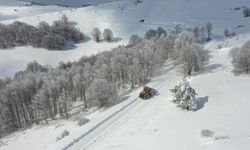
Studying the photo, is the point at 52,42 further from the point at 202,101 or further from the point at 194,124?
the point at 194,124

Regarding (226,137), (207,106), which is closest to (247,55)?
(207,106)

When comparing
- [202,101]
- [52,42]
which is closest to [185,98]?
[202,101]

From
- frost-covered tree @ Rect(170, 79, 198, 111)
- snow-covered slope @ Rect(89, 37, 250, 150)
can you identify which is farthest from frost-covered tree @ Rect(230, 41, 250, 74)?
frost-covered tree @ Rect(170, 79, 198, 111)

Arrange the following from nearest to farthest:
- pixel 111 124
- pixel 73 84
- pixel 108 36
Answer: pixel 111 124 < pixel 73 84 < pixel 108 36

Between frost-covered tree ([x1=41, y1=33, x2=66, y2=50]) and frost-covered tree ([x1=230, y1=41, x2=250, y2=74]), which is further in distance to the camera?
frost-covered tree ([x1=41, y1=33, x2=66, y2=50])

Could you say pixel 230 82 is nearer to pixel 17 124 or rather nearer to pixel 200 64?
pixel 200 64

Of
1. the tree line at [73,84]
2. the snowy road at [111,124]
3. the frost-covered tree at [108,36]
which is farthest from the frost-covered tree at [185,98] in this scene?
the frost-covered tree at [108,36]

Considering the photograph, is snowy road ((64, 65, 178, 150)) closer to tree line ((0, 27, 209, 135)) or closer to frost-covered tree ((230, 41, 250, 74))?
tree line ((0, 27, 209, 135))

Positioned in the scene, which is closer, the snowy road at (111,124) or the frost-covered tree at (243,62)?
the snowy road at (111,124)

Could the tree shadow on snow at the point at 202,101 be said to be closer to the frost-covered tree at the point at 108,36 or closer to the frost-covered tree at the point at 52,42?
the frost-covered tree at the point at 52,42

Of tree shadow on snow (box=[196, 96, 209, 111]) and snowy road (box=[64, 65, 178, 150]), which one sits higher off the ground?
tree shadow on snow (box=[196, 96, 209, 111])

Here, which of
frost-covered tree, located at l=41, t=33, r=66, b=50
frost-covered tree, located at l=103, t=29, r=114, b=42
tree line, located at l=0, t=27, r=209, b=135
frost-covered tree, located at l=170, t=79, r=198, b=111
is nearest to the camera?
frost-covered tree, located at l=170, t=79, r=198, b=111
